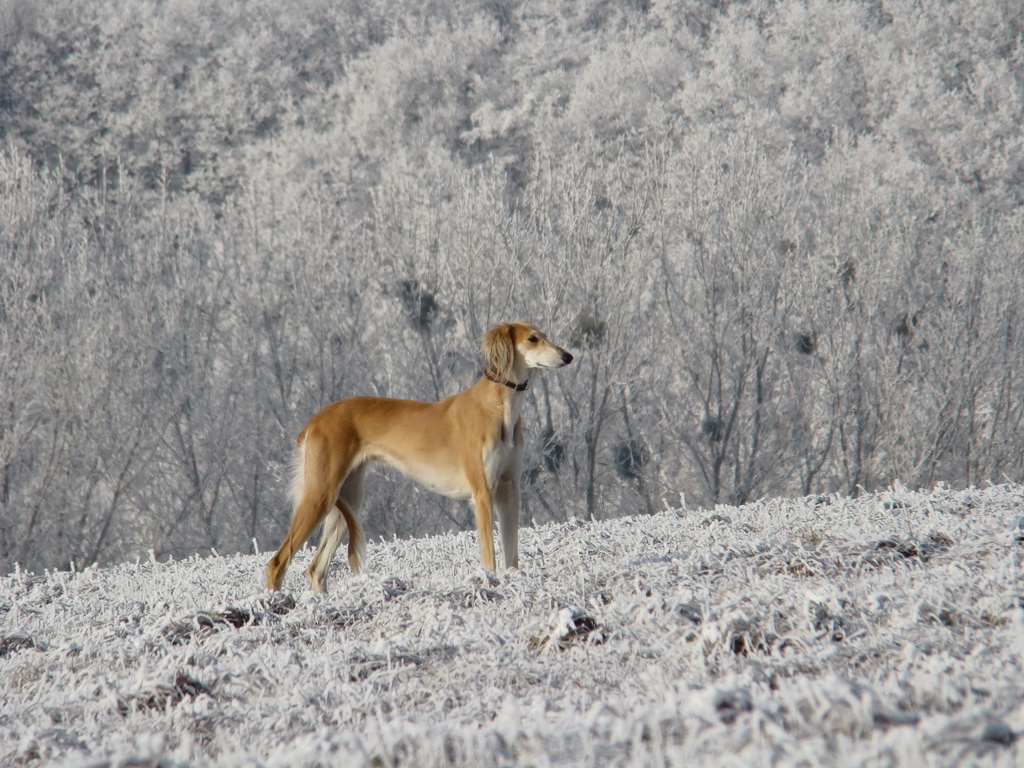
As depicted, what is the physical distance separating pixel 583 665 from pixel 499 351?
11.7ft

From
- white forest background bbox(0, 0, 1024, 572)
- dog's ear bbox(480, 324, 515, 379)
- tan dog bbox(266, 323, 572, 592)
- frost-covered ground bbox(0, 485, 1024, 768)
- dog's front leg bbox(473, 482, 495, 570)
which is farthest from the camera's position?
white forest background bbox(0, 0, 1024, 572)

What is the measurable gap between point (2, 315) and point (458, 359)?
1069 cm

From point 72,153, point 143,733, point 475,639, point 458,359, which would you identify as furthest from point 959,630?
point 72,153

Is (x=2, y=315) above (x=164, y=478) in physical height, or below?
above

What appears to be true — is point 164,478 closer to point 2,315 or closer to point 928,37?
point 2,315

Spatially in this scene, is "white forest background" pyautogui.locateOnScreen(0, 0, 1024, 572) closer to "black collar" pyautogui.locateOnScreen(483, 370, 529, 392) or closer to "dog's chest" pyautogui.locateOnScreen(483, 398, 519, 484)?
"black collar" pyautogui.locateOnScreen(483, 370, 529, 392)

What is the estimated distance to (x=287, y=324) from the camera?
940 inches

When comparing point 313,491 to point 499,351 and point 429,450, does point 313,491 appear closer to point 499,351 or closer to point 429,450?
point 429,450

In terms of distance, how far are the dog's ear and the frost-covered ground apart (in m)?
1.49

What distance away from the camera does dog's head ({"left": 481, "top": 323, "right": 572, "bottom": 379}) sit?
6477 millimetres

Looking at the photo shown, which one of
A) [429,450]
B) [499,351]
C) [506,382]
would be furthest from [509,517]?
[499,351]

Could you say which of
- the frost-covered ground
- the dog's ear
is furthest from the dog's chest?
the frost-covered ground

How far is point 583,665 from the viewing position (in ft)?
10.4

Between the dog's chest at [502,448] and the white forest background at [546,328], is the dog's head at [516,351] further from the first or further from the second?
the white forest background at [546,328]
